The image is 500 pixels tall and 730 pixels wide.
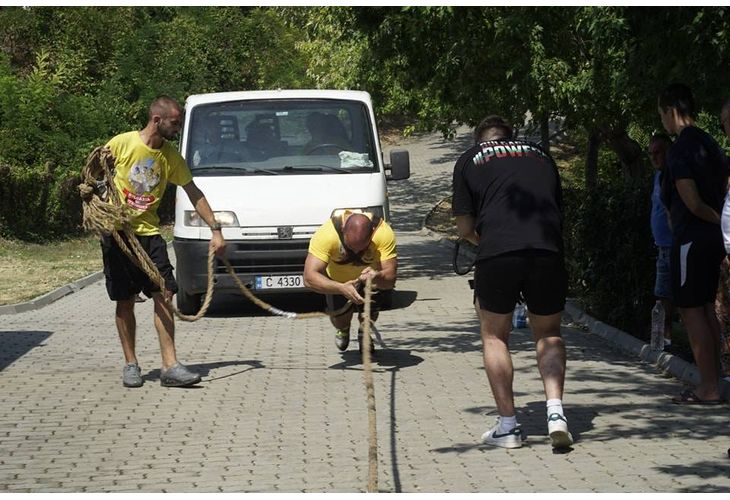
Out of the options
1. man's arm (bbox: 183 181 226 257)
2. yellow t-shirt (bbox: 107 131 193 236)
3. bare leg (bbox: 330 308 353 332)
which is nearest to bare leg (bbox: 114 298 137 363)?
yellow t-shirt (bbox: 107 131 193 236)

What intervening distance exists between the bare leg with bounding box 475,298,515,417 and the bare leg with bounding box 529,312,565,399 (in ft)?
0.60

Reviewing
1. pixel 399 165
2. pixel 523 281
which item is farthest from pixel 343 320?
pixel 399 165

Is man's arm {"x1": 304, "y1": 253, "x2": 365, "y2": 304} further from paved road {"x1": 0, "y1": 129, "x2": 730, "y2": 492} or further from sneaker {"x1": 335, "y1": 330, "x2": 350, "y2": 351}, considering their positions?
sneaker {"x1": 335, "y1": 330, "x2": 350, "y2": 351}

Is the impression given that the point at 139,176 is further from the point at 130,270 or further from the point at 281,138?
the point at 281,138

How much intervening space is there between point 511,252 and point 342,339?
11.8ft

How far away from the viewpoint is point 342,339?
10227mm

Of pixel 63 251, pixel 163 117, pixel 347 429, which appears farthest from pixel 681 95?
pixel 63 251

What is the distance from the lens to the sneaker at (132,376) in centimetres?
912

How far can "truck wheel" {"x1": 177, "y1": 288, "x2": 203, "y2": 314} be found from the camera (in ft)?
43.5

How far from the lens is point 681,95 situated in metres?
7.88

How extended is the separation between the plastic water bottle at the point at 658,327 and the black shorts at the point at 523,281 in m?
2.94

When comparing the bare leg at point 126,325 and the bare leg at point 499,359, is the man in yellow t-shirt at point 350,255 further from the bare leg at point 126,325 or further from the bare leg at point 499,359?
the bare leg at point 499,359

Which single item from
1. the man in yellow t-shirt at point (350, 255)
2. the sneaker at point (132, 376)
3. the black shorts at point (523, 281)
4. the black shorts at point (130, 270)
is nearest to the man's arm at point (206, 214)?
the black shorts at point (130, 270)

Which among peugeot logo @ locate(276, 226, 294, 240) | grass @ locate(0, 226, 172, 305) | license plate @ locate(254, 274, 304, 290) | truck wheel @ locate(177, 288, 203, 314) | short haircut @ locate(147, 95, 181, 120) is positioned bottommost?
grass @ locate(0, 226, 172, 305)
